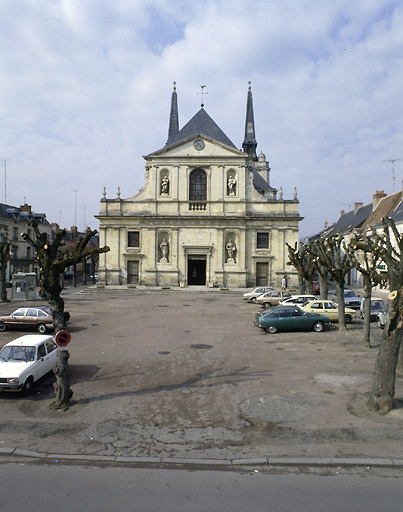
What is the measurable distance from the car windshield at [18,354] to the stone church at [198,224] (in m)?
30.7

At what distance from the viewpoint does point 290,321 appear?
18141 mm

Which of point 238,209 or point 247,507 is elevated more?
point 238,209

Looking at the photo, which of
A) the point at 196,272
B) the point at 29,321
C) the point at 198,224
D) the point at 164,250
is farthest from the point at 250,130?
the point at 29,321

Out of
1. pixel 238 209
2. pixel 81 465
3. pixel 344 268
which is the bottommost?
pixel 81 465

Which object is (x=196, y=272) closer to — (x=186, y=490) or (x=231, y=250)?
(x=231, y=250)

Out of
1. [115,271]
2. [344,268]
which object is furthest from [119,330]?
[115,271]

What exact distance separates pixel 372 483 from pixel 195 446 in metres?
2.99

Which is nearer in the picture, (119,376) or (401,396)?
(401,396)

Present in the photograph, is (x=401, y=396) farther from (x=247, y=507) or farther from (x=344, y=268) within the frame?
(x=344, y=268)

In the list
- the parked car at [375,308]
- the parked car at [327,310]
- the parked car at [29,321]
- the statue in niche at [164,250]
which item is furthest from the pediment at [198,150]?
the parked car at [29,321]

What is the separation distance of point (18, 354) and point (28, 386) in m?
1.13

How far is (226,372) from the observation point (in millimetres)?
11875

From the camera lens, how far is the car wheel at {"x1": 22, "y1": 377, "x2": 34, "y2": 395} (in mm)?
9953

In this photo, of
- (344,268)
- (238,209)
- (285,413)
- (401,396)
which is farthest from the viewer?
(238,209)
